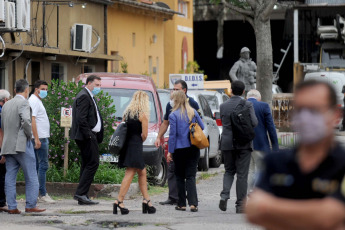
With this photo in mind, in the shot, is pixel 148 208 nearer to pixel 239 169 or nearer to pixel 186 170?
pixel 186 170

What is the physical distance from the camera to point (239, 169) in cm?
1159

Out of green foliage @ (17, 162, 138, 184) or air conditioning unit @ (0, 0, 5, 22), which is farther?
air conditioning unit @ (0, 0, 5, 22)

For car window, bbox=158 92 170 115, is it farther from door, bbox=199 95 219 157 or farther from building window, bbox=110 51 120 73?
building window, bbox=110 51 120 73

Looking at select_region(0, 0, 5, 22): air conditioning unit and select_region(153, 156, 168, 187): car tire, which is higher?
select_region(0, 0, 5, 22): air conditioning unit

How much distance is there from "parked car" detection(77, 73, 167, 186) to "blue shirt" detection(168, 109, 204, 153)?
8.57 feet

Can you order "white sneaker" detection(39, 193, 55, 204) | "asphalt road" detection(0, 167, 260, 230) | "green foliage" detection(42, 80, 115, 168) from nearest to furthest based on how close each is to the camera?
"asphalt road" detection(0, 167, 260, 230), "white sneaker" detection(39, 193, 55, 204), "green foliage" detection(42, 80, 115, 168)

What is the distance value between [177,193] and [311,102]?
9196 mm

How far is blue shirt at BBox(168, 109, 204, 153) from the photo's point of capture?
11.4 m

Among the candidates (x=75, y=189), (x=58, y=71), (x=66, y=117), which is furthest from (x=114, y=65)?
(x=75, y=189)

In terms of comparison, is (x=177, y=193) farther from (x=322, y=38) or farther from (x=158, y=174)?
(x=322, y=38)

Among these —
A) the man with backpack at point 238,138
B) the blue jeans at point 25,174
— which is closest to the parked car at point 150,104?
the man with backpack at point 238,138

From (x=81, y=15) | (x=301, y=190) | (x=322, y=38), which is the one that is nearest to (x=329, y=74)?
(x=322, y=38)

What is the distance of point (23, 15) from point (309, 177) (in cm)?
1841

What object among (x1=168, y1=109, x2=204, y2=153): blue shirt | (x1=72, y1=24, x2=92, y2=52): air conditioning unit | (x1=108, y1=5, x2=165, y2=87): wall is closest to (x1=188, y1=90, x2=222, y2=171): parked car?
(x1=168, y1=109, x2=204, y2=153): blue shirt
